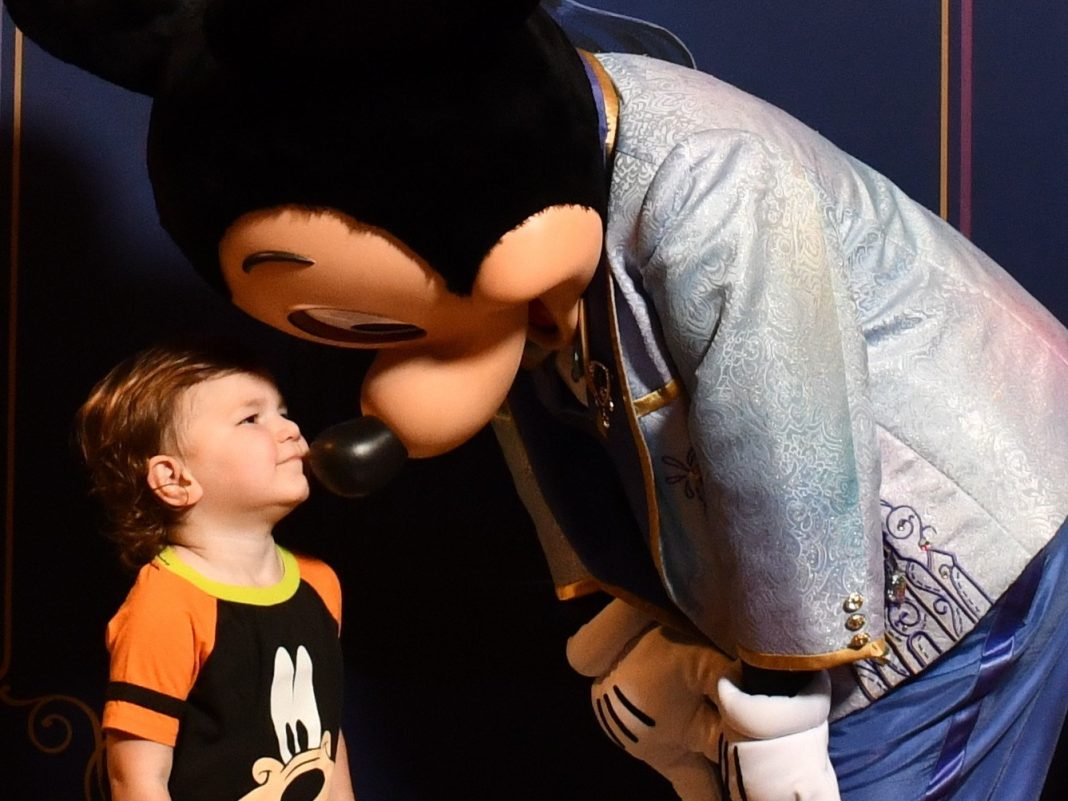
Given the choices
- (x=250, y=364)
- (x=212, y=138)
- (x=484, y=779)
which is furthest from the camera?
(x=484, y=779)

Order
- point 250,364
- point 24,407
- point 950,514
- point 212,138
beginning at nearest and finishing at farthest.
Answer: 1. point 212,138
2. point 950,514
3. point 250,364
4. point 24,407

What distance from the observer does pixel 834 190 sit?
1.04m

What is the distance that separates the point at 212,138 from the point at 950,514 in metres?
0.56

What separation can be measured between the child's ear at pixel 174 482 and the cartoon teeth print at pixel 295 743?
0.14m

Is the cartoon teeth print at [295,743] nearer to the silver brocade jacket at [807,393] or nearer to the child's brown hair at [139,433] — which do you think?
the child's brown hair at [139,433]

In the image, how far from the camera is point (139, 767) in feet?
3.43

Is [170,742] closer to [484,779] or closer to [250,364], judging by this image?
[250,364]

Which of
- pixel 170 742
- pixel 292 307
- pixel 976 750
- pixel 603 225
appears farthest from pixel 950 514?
pixel 170 742

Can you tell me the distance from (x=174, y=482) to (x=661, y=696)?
16.4 inches

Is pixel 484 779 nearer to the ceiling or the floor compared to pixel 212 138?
nearer to the floor

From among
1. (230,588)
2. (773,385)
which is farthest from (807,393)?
(230,588)

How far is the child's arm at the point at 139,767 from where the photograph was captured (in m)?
1.04

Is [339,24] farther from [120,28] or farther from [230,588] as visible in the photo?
[230,588]

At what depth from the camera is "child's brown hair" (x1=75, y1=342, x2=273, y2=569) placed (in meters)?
1.09
